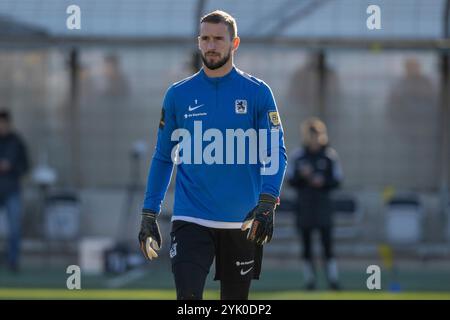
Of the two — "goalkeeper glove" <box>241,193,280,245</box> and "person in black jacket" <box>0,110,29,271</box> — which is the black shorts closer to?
"goalkeeper glove" <box>241,193,280,245</box>

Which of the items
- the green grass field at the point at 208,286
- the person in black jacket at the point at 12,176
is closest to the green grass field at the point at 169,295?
the green grass field at the point at 208,286

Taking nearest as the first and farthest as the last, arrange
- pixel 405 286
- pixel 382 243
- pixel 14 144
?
1. pixel 405 286
2. pixel 14 144
3. pixel 382 243

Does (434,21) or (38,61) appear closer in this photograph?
(434,21)

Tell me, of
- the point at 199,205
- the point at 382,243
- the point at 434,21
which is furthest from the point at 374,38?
the point at 199,205

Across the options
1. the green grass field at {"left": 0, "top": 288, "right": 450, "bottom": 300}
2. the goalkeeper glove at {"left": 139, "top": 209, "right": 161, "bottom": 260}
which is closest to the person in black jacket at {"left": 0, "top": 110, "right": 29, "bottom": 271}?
the green grass field at {"left": 0, "top": 288, "right": 450, "bottom": 300}

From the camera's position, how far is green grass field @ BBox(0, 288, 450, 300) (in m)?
12.2

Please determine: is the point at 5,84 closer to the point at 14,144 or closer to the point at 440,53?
the point at 14,144

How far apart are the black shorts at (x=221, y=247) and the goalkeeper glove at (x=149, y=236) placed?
117mm

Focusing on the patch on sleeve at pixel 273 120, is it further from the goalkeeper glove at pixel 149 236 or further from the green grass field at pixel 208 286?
the green grass field at pixel 208 286

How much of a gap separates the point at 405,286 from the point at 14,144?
5080 mm

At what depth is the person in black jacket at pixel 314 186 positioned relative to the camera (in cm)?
1360

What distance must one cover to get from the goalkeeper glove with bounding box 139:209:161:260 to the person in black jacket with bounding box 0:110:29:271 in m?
8.14
